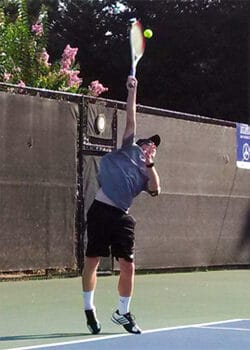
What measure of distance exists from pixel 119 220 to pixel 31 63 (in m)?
9.29

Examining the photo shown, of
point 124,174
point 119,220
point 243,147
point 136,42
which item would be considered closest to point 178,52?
point 243,147

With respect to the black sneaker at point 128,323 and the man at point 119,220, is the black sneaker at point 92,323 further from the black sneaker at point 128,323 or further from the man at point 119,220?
the black sneaker at point 128,323

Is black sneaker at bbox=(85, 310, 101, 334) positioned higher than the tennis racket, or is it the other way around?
the tennis racket

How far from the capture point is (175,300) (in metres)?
9.30

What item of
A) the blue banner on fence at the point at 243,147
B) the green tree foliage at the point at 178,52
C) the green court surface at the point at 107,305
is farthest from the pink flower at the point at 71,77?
the green tree foliage at the point at 178,52

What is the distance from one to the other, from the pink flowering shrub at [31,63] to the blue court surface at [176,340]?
869 cm

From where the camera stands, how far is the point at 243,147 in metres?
14.9

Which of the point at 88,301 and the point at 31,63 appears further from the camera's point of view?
the point at 31,63

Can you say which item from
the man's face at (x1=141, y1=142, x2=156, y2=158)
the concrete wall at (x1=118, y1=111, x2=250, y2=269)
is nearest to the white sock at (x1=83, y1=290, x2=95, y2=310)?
the man's face at (x1=141, y1=142, x2=156, y2=158)

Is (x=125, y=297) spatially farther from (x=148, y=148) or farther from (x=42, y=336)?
(x=148, y=148)

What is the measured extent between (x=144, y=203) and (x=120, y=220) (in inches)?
237

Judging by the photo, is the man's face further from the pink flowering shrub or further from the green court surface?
the pink flowering shrub

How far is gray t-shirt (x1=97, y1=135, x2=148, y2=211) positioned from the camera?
6746mm

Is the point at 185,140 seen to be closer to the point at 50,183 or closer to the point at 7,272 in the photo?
the point at 50,183
